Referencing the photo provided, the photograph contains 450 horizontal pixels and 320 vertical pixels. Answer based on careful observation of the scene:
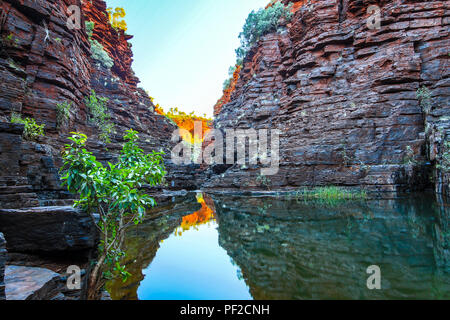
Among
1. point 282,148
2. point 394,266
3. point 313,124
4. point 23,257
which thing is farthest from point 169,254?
point 313,124

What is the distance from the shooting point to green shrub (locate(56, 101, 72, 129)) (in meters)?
10.1

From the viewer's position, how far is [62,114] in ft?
33.7

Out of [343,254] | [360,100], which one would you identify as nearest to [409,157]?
[360,100]

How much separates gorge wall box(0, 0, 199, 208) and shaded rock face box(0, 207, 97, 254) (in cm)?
95

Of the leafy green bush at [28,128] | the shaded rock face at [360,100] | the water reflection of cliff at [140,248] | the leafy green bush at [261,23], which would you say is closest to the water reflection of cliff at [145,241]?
the water reflection of cliff at [140,248]

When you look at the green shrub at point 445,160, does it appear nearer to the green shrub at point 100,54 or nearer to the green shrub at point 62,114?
the green shrub at point 62,114

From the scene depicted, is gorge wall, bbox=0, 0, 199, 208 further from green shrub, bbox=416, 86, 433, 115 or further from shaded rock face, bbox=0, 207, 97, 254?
green shrub, bbox=416, 86, 433, 115

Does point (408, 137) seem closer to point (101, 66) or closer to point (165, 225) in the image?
point (165, 225)

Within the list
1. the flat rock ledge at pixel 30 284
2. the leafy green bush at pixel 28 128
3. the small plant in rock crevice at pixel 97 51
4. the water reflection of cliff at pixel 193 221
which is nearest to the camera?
the flat rock ledge at pixel 30 284

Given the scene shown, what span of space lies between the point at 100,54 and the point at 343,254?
82.7 feet

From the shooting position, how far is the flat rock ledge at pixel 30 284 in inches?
80.6

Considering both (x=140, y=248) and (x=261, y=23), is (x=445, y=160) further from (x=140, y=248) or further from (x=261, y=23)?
(x=261, y=23)

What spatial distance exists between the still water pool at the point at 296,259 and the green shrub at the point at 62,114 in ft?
25.8
